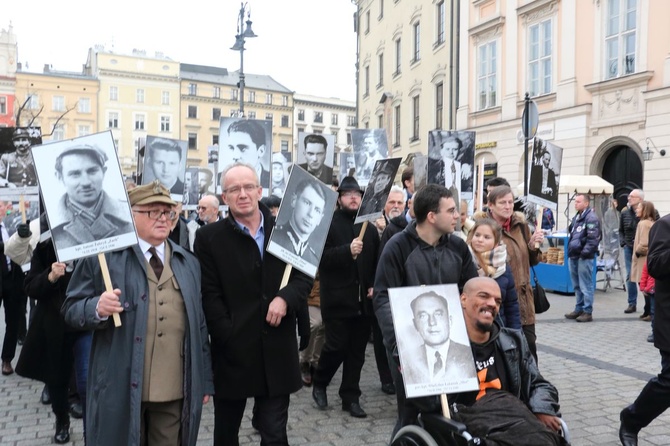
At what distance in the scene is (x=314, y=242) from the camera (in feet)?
13.1

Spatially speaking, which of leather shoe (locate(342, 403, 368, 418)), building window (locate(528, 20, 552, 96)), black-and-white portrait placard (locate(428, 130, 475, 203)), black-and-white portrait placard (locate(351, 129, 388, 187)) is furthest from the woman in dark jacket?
building window (locate(528, 20, 552, 96))

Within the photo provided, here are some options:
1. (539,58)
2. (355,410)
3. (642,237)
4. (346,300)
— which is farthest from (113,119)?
(355,410)

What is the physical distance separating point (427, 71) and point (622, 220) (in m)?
21.0

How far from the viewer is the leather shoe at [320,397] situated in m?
5.68

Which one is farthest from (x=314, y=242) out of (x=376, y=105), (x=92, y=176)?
(x=376, y=105)

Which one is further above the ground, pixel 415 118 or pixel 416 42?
pixel 416 42

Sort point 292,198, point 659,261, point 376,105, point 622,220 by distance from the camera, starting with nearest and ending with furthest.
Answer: point 292,198, point 659,261, point 622,220, point 376,105

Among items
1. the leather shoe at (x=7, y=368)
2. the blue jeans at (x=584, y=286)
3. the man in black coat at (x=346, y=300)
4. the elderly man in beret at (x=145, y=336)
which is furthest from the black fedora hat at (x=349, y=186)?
the blue jeans at (x=584, y=286)

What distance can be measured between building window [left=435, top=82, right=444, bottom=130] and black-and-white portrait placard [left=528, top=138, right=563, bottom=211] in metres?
23.3

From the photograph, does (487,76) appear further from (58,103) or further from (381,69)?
(58,103)

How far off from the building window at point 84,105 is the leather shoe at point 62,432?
80329mm

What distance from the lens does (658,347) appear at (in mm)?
4379

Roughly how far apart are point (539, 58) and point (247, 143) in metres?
17.0

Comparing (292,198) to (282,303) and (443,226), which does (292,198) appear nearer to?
(282,303)
